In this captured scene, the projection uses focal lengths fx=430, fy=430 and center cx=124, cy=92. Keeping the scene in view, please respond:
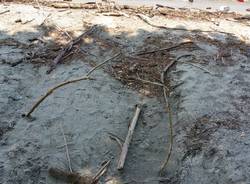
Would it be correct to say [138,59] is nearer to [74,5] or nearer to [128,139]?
[128,139]

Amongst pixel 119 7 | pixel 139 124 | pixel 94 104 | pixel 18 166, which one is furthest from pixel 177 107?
pixel 119 7

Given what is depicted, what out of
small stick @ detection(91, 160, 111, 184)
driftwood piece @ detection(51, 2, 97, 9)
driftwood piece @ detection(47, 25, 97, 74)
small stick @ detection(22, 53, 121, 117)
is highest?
driftwood piece @ detection(51, 2, 97, 9)

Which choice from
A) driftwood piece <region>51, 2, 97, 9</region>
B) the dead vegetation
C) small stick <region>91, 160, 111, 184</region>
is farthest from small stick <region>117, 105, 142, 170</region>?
driftwood piece <region>51, 2, 97, 9</region>

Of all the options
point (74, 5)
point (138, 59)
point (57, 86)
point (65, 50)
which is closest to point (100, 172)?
point (57, 86)

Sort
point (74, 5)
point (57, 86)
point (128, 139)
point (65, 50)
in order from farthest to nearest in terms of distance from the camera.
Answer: point (74, 5)
point (65, 50)
point (57, 86)
point (128, 139)

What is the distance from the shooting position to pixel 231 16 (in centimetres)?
793

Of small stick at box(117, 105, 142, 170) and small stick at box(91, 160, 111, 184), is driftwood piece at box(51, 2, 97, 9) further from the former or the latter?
small stick at box(91, 160, 111, 184)

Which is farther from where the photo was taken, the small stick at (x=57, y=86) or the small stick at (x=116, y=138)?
the small stick at (x=57, y=86)

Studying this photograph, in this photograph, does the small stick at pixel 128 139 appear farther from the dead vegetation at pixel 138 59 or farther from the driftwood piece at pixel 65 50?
the driftwood piece at pixel 65 50

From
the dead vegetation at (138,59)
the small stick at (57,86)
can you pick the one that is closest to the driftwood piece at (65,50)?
the dead vegetation at (138,59)

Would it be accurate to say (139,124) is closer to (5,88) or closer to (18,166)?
(18,166)

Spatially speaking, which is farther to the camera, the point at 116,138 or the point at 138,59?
the point at 138,59

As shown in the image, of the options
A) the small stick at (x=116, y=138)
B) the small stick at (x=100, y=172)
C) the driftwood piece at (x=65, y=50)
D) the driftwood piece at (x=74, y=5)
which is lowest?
the small stick at (x=100, y=172)

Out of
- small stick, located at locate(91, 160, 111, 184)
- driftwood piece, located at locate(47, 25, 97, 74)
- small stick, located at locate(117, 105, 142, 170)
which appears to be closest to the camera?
small stick, located at locate(91, 160, 111, 184)
